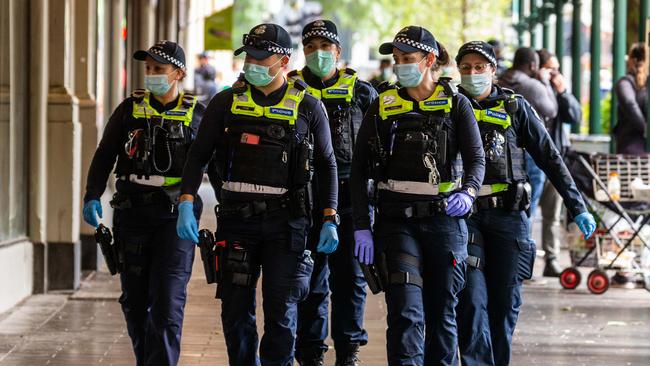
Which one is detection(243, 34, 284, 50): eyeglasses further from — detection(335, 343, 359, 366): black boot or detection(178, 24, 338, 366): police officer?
detection(335, 343, 359, 366): black boot

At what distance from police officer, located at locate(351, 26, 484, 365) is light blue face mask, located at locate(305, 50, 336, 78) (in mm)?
1360

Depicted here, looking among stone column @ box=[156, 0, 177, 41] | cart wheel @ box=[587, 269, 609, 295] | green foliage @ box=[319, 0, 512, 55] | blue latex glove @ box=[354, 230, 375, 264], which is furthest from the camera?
green foliage @ box=[319, 0, 512, 55]

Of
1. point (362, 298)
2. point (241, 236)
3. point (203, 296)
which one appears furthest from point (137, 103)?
point (203, 296)

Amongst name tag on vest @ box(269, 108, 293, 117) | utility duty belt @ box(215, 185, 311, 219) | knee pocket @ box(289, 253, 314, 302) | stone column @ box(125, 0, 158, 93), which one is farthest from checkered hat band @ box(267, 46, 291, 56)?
stone column @ box(125, 0, 158, 93)

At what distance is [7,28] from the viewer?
39.1ft

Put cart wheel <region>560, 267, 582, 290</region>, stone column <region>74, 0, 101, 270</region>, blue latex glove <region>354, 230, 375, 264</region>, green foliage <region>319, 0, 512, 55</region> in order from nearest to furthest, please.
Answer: blue latex glove <region>354, 230, 375, 264</region> → cart wheel <region>560, 267, 582, 290</region> → stone column <region>74, 0, 101, 270</region> → green foliage <region>319, 0, 512, 55</region>

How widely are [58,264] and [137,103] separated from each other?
4856 millimetres

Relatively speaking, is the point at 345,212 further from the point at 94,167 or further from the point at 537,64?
the point at 537,64

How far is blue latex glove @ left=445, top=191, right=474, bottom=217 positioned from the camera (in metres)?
7.54

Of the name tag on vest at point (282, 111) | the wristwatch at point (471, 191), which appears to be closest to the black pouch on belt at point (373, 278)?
the wristwatch at point (471, 191)

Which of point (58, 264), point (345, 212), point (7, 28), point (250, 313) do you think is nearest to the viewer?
point (250, 313)

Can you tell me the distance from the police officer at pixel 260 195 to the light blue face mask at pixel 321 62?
1.40 meters

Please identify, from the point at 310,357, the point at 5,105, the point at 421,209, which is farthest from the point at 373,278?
the point at 5,105

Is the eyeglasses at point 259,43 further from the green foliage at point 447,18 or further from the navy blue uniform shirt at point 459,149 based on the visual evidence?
the green foliage at point 447,18
